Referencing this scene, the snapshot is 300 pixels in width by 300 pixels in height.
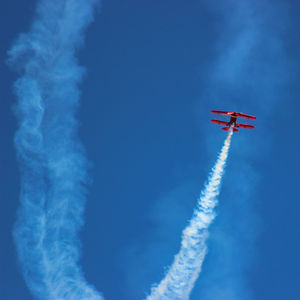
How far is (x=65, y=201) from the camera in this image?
241ft

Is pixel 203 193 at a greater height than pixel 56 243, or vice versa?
pixel 203 193

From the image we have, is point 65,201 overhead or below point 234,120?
below

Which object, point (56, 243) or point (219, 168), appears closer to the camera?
point (56, 243)

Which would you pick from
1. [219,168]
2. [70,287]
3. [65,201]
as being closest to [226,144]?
[219,168]

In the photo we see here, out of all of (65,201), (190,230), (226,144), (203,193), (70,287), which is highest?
(226,144)

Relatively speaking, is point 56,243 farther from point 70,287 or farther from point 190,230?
point 190,230

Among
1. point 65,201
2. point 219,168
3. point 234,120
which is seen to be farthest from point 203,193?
point 65,201

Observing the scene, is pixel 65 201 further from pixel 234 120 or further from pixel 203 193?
pixel 234 120

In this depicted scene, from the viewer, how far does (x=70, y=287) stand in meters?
76.2

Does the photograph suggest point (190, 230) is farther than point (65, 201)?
Yes

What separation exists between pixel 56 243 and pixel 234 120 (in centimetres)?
3669

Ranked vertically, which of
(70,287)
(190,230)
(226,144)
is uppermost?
(226,144)

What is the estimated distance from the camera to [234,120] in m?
82.0

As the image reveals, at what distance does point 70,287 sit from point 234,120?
39.7 m
